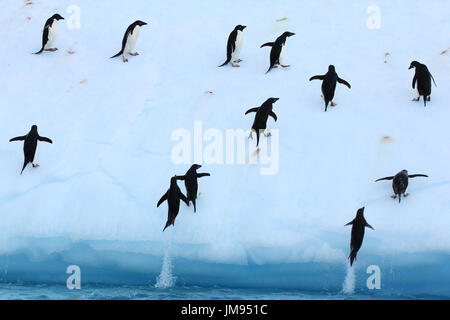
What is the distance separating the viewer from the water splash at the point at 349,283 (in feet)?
20.3

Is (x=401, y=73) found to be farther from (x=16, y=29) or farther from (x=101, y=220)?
(x=16, y=29)

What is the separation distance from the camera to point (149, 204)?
6.91 meters

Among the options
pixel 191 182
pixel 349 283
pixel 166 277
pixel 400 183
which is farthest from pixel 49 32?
pixel 349 283

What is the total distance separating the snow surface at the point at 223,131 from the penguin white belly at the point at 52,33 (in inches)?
6.1

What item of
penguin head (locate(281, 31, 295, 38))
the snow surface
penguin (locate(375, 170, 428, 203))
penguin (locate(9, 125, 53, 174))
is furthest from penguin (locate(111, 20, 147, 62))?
penguin (locate(375, 170, 428, 203))

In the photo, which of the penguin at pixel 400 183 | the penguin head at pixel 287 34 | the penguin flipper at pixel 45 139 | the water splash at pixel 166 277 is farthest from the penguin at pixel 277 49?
the water splash at pixel 166 277

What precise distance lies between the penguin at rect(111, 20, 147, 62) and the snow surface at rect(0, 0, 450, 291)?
0.17 metres

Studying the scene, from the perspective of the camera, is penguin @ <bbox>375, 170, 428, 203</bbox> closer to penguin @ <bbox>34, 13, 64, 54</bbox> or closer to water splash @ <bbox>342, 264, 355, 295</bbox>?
water splash @ <bbox>342, 264, 355, 295</bbox>

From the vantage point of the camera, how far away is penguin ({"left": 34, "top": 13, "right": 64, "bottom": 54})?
30.0 ft

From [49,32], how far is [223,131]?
118 inches
